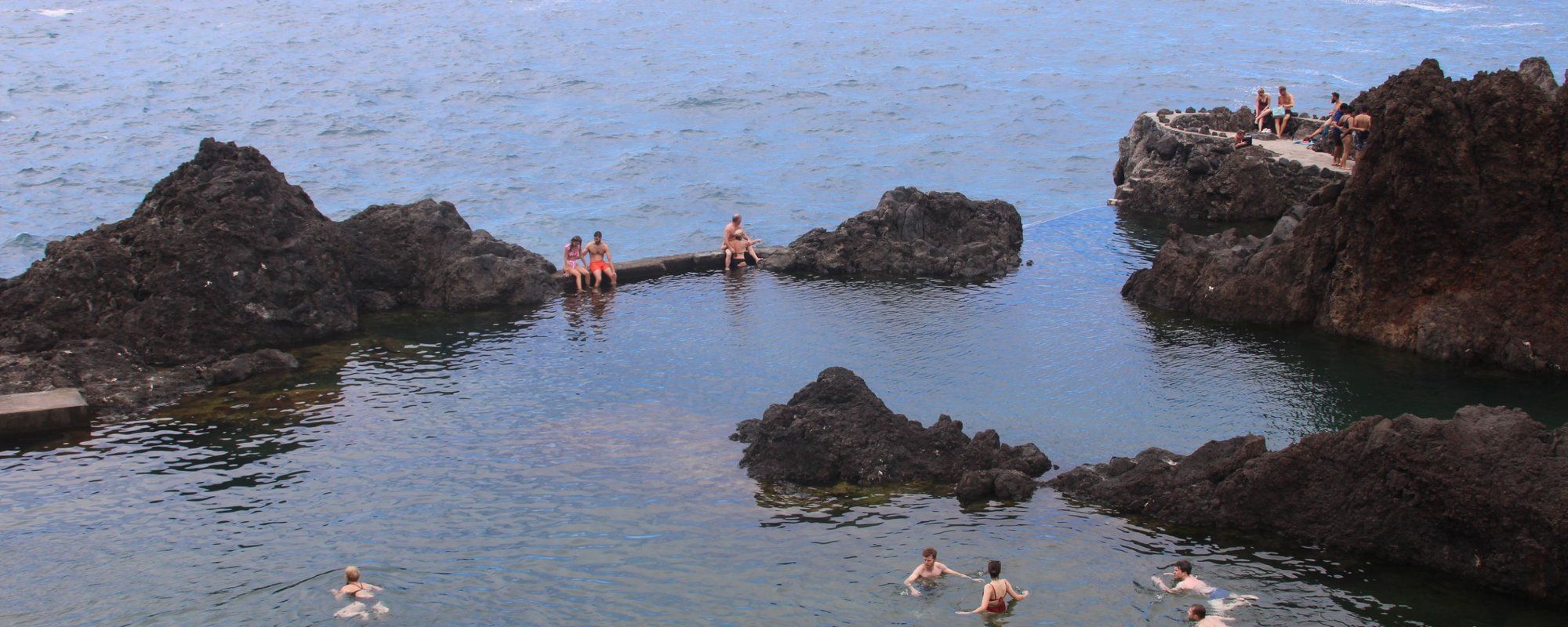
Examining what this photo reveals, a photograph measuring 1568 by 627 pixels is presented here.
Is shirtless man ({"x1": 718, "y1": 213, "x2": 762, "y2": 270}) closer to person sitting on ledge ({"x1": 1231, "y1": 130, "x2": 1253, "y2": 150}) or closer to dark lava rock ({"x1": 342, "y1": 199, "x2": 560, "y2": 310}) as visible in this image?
dark lava rock ({"x1": 342, "y1": 199, "x2": 560, "y2": 310})

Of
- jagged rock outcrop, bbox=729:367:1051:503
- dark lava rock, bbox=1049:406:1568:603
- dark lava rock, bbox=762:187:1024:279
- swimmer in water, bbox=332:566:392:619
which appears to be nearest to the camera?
swimmer in water, bbox=332:566:392:619

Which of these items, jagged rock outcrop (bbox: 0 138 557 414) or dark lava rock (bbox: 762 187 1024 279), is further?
dark lava rock (bbox: 762 187 1024 279)

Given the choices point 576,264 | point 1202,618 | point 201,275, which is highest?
point 201,275

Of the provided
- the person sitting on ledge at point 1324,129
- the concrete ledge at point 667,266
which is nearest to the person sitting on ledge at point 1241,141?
the person sitting on ledge at point 1324,129

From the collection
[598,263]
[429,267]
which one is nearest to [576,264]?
[598,263]

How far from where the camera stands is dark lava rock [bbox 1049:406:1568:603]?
55.1 ft

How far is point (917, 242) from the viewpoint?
35000 millimetres

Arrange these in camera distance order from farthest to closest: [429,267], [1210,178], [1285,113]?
1. [1285,113]
2. [1210,178]
3. [429,267]

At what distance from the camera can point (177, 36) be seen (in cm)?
10362

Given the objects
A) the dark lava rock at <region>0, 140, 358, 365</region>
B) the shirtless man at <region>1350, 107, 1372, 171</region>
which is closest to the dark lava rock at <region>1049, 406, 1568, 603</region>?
the dark lava rock at <region>0, 140, 358, 365</region>

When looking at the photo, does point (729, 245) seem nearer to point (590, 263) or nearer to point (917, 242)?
point (590, 263)

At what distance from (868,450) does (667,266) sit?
14801mm

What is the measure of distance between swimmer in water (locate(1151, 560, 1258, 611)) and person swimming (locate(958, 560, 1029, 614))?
1.96 metres

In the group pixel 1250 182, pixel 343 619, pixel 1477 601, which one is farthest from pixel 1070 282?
pixel 343 619
